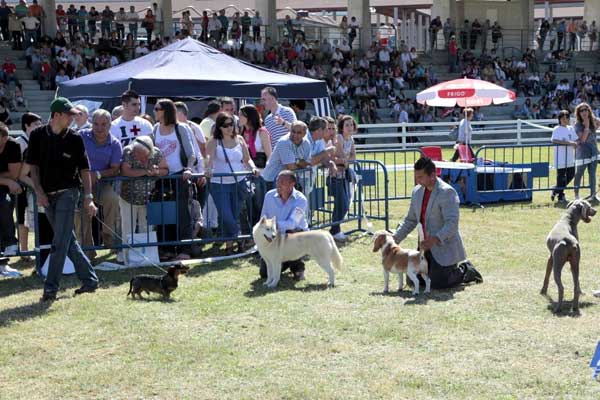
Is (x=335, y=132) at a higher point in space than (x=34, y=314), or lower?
higher

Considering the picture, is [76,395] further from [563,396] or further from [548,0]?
[548,0]

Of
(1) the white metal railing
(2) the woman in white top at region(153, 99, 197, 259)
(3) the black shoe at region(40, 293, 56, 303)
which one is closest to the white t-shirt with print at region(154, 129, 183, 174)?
(2) the woman in white top at region(153, 99, 197, 259)

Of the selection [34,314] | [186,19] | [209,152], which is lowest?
[34,314]

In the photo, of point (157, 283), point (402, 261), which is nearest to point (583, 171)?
point (402, 261)

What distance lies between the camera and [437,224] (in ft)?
27.5

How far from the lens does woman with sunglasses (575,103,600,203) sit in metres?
14.8

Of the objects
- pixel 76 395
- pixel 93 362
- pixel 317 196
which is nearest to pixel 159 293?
pixel 93 362

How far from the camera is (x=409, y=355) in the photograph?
639cm

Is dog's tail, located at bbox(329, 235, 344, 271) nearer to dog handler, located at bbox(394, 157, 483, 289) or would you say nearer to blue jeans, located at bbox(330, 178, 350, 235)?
dog handler, located at bbox(394, 157, 483, 289)

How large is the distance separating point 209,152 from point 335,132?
218 cm

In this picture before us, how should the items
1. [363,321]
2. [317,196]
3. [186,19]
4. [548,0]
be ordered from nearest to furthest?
[363,321] < [317,196] < [186,19] < [548,0]

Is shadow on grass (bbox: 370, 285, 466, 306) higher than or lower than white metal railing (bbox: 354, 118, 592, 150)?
higher

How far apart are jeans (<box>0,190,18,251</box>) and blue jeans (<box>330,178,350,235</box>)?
420 centimetres

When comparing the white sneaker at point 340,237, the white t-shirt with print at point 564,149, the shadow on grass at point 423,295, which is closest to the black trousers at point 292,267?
the shadow on grass at point 423,295
